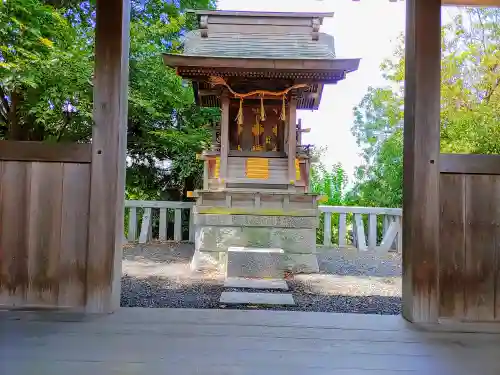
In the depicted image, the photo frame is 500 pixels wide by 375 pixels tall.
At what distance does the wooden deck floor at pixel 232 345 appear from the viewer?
3.75ft

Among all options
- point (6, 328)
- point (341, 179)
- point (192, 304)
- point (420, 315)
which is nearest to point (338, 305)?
point (192, 304)

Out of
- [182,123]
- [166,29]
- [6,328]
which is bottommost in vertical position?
[6,328]

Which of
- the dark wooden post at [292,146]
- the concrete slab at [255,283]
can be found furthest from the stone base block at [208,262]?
the dark wooden post at [292,146]

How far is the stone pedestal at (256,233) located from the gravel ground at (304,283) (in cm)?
33

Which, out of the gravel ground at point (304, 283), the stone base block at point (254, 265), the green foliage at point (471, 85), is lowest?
the gravel ground at point (304, 283)

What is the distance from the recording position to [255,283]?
13.2ft

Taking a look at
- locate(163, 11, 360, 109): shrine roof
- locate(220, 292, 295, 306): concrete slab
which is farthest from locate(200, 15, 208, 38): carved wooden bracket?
locate(220, 292, 295, 306): concrete slab

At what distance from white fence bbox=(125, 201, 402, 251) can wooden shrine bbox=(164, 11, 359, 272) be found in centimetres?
180

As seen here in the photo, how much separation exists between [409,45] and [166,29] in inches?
276

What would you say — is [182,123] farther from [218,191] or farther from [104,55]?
[104,55]

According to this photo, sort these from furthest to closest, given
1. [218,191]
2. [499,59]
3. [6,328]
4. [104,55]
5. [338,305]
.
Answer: [218,191] → [338,305] → [499,59] → [104,55] → [6,328]

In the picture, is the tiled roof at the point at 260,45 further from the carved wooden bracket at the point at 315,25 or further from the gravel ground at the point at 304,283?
the gravel ground at the point at 304,283

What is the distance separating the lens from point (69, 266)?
1709 millimetres

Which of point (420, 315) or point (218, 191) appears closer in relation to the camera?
point (420, 315)
